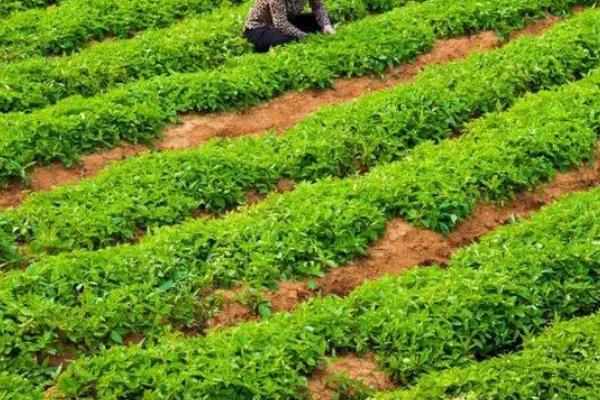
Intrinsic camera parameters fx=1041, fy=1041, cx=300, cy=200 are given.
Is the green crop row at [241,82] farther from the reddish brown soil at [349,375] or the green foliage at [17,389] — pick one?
the reddish brown soil at [349,375]

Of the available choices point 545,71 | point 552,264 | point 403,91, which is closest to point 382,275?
point 552,264

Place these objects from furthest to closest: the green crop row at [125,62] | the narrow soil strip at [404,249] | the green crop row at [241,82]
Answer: the green crop row at [125,62], the green crop row at [241,82], the narrow soil strip at [404,249]

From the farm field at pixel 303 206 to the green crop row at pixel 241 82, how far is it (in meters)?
0.04

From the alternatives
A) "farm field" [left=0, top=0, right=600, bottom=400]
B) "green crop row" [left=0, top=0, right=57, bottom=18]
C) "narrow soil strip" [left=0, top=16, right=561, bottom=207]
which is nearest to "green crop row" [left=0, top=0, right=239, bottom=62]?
"farm field" [left=0, top=0, right=600, bottom=400]

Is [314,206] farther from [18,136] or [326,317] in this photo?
[18,136]

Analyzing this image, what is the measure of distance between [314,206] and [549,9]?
7.75 metres

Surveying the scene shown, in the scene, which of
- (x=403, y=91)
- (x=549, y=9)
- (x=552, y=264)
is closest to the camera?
(x=552, y=264)

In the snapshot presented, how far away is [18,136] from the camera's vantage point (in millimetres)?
12023

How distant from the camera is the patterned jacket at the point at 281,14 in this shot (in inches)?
585

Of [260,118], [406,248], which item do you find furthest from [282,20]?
[406,248]

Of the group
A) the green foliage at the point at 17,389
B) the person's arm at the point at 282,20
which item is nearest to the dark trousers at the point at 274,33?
the person's arm at the point at 282,20

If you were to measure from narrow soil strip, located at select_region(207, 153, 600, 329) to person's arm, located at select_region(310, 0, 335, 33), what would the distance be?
473 cm

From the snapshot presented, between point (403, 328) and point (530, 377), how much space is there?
47.6 inches

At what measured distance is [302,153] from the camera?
39.8 ft
